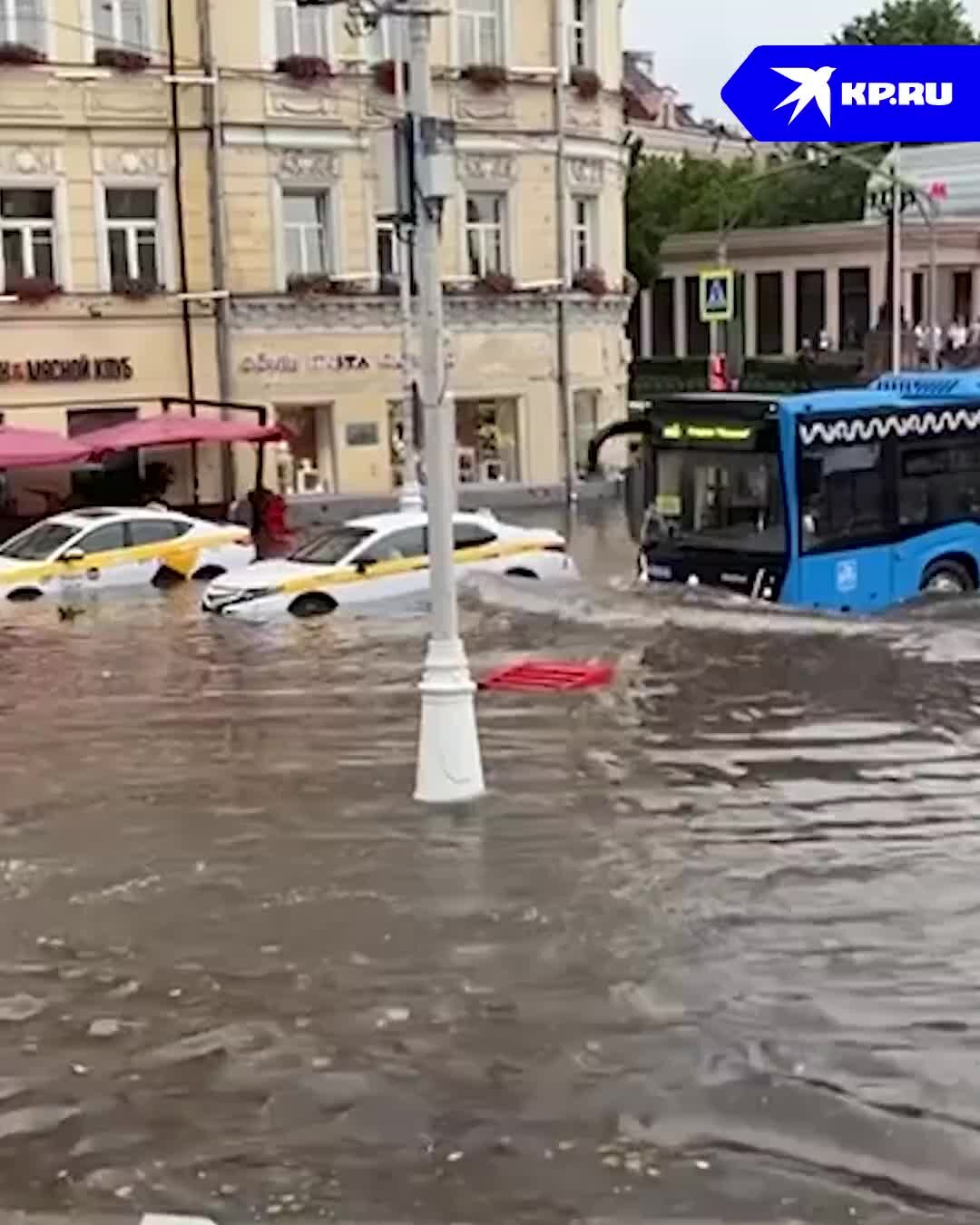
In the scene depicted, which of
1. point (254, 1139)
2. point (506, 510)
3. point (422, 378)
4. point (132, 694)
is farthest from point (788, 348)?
point (254, 1139)

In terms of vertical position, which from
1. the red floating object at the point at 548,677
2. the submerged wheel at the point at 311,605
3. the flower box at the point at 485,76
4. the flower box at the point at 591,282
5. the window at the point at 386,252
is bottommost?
the submerged wheel at the point at 311,605

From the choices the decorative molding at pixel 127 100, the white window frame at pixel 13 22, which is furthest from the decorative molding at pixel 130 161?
the white window frame at pixel 13 22

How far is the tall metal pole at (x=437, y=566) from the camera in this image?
11961 mm

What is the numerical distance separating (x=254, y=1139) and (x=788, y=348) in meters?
69.4

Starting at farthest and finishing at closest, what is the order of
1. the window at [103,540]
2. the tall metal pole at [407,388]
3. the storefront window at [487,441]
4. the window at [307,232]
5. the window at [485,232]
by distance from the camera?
the storefront window at [487,441] → the window at [485,232] → the window at [307,232] → the tall metal pole at [407,388] → the window at [103,540]

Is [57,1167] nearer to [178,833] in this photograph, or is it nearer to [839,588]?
[178,833]

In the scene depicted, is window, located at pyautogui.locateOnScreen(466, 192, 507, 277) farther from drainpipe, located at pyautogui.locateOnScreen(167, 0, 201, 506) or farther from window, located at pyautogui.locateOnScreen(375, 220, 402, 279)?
drainpipe, located at pyautogui.locateOnScreen(167, 0, 201, 506)

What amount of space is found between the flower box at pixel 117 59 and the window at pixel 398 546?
16097 mm

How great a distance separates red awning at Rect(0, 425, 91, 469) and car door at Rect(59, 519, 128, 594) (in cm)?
→ 680

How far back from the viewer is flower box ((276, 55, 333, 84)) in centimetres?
3700

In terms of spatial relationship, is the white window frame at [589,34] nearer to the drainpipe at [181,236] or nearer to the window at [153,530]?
the drainpipe at [181,236]

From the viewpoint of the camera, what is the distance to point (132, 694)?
17938mm

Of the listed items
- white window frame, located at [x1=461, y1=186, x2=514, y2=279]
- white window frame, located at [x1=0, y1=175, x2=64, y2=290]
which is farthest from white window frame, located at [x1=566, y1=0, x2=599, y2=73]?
white window frame, located at [x1=0, y1=175, x2=64, y2=290]

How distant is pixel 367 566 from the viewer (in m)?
23.5
